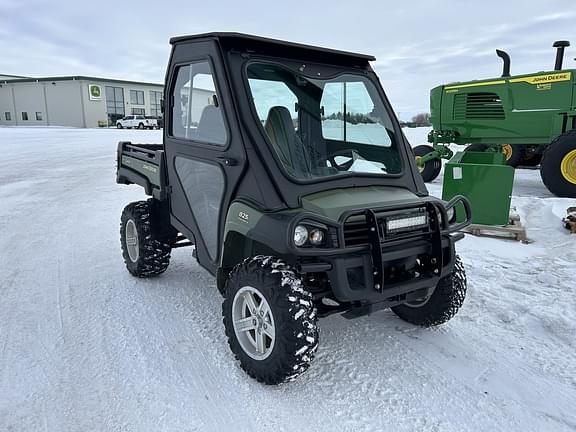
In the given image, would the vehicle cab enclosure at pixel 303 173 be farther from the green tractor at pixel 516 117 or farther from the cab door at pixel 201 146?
the green tractor at pixel 516 117

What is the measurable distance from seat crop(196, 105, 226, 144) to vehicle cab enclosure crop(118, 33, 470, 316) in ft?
0.04

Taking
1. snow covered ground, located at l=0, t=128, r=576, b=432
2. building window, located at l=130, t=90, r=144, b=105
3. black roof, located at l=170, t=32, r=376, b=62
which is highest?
building window, located at l=130, t=90, r=144, b=105

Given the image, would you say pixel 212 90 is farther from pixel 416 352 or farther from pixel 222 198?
pixel 416 352

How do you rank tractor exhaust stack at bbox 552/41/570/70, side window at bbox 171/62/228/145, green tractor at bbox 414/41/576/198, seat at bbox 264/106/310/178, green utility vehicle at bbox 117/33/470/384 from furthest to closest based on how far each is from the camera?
tractor exhaust stack at bbox 552/41/570/70 → green tractor at bbox 414/41/576/198 → side window at bbox 171/62/228/145 → seat at bbox 264/106/310/178 → green utility vehicle at bbox 117/33/470/384

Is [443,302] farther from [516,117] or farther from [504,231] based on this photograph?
[516,117]

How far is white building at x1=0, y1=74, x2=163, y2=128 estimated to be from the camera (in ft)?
179

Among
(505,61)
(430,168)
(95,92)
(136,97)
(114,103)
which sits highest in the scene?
(95,92)

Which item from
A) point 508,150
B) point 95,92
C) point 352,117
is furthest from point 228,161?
point 95,92

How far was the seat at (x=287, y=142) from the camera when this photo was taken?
2953 millimetres

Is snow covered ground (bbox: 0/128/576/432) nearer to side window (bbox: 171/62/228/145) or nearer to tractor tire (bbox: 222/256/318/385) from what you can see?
tractor tire (bbox: 222/256/318/385)


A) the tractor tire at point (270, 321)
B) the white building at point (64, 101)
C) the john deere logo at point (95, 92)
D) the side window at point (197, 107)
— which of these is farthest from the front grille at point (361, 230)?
the john deere logo at point (95, 92)

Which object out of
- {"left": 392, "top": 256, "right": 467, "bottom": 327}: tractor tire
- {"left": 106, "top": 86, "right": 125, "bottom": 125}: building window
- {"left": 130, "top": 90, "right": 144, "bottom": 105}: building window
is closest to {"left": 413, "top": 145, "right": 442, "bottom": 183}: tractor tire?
{"left": 392, "top": 256, "right": 467, "bottom": 327}: tractor tire

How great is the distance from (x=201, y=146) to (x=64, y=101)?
59.9 metres

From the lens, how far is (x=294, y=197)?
277cm
